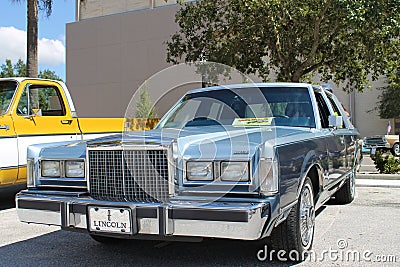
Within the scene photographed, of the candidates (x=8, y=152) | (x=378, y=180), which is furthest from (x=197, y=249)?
(x=378, y=180)

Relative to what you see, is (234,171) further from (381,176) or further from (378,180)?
(381,176)

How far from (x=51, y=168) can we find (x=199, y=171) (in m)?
1.55

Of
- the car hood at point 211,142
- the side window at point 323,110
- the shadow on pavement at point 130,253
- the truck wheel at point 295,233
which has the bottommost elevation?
the shadow on pavement at point 130,253

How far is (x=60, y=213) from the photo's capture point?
12.8 ft

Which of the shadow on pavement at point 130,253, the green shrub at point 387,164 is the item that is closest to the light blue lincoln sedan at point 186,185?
the shadow on pavement at point 130,253

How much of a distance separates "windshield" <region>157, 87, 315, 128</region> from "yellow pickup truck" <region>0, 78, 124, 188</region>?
2.75 meters

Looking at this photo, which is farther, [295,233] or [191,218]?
[295,233]

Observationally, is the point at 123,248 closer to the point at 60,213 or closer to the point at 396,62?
the point at 60,213

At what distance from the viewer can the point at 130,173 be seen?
149 inches

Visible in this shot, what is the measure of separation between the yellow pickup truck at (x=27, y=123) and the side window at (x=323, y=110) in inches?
172

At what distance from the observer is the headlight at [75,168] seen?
4.12 m

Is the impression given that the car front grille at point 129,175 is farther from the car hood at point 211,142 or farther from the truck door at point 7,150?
the truck door at point 7,150

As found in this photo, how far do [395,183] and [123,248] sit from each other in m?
7.03

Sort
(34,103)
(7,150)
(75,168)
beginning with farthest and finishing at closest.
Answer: (34,103), (7,150), (75,168)
